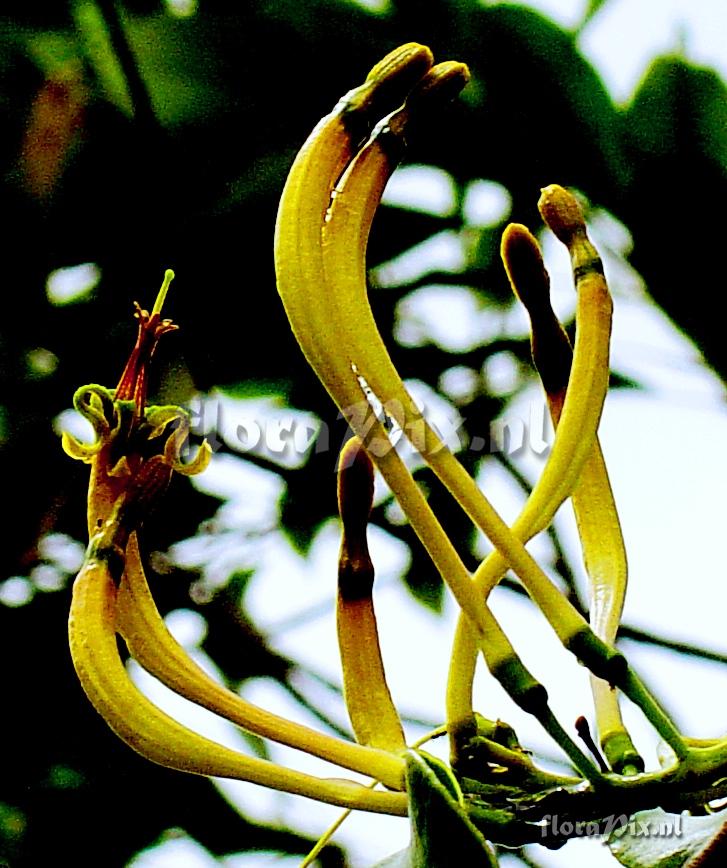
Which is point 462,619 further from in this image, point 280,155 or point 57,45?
point 57,45

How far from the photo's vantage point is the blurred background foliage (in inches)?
37.3

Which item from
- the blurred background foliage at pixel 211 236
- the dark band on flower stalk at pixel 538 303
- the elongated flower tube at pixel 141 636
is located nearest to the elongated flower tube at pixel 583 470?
the dark band on flower stalk at pixel 538 303

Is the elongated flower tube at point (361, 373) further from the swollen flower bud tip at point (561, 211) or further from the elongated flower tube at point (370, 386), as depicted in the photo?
the swollen flower bud tip at point (561, 211)

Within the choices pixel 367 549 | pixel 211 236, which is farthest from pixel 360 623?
pixel 211 236

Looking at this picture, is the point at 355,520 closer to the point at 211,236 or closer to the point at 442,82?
the point at 442,82

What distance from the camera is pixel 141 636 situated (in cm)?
46

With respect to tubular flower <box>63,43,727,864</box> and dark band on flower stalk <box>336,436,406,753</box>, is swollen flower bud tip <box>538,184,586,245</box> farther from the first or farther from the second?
dark band on flower stalk <box>336,436,406,753</box>

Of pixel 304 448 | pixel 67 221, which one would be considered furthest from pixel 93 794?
pixel 67 221

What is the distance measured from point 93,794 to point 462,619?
60cm

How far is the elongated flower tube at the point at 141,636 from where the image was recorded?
0.43 metres

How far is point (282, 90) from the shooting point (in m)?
1.03

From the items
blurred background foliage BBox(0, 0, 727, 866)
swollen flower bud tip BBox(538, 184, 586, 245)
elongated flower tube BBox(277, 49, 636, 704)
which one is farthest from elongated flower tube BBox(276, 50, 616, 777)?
blurred background foliage BBox(0, 0, 727, 866)

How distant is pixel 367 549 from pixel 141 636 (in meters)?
0.10

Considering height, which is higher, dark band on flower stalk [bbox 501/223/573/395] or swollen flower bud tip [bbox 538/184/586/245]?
swollen flower bud tip [bbox 538/184/586/245]
